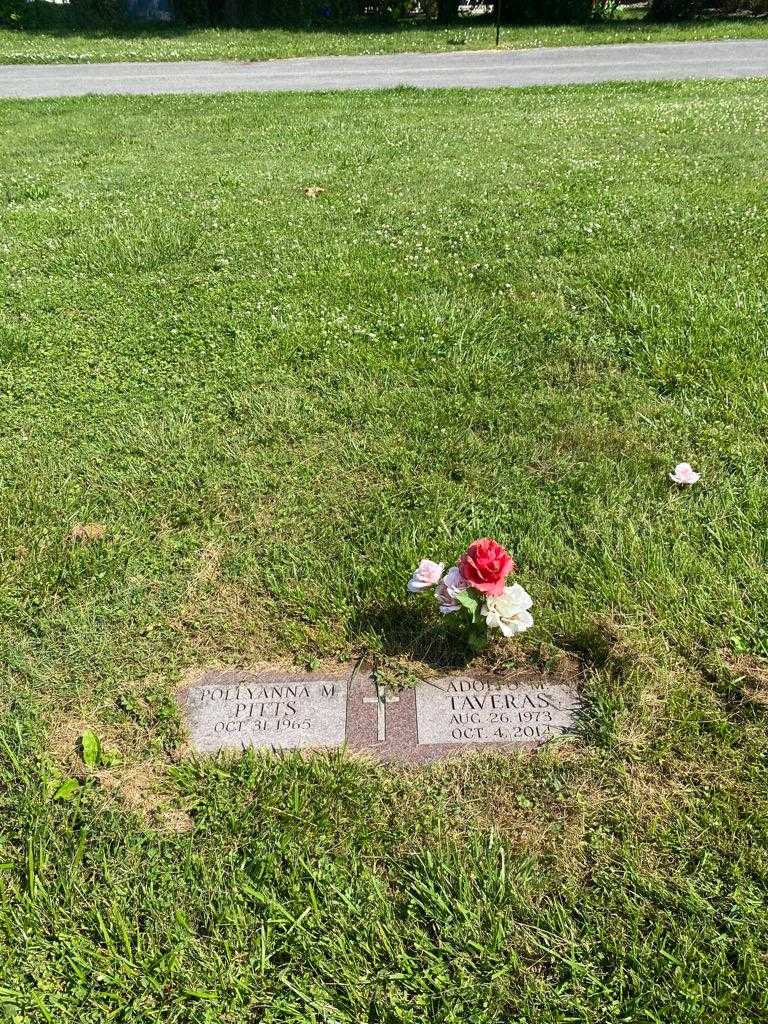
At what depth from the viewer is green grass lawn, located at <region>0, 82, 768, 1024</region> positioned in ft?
5.96

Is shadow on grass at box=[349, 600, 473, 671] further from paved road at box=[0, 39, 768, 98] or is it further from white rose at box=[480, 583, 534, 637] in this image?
paved road at box=[0, 39, 768, 98]

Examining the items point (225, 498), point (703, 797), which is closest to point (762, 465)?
point (703, 797)

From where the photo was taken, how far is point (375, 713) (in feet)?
7.84

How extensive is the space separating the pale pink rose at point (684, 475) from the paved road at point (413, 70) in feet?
40.1

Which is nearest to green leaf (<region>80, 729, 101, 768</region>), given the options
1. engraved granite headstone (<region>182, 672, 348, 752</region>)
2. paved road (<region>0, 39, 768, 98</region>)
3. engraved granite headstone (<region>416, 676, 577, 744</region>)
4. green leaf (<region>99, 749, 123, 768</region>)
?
green leaf (<region>99, 749, 123, 768</region>)

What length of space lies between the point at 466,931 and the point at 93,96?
48.7 ft

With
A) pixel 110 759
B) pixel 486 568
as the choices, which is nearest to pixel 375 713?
pixel 486 568

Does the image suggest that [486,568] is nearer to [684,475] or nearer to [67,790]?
[684,475]

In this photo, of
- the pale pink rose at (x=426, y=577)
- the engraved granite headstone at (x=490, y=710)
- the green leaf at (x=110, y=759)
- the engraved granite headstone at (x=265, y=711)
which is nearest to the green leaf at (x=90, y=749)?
the green leaf at (x=110, y=759)

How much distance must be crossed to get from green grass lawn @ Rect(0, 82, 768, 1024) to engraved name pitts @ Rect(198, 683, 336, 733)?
0.14m

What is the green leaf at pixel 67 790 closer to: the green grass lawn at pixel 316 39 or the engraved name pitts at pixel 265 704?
the engraved name pitts at pixel 265 704

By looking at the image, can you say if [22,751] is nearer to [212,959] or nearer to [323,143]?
[212,959]

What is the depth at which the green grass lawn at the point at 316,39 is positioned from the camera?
17.9 meters

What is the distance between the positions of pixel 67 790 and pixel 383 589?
1180 mm
